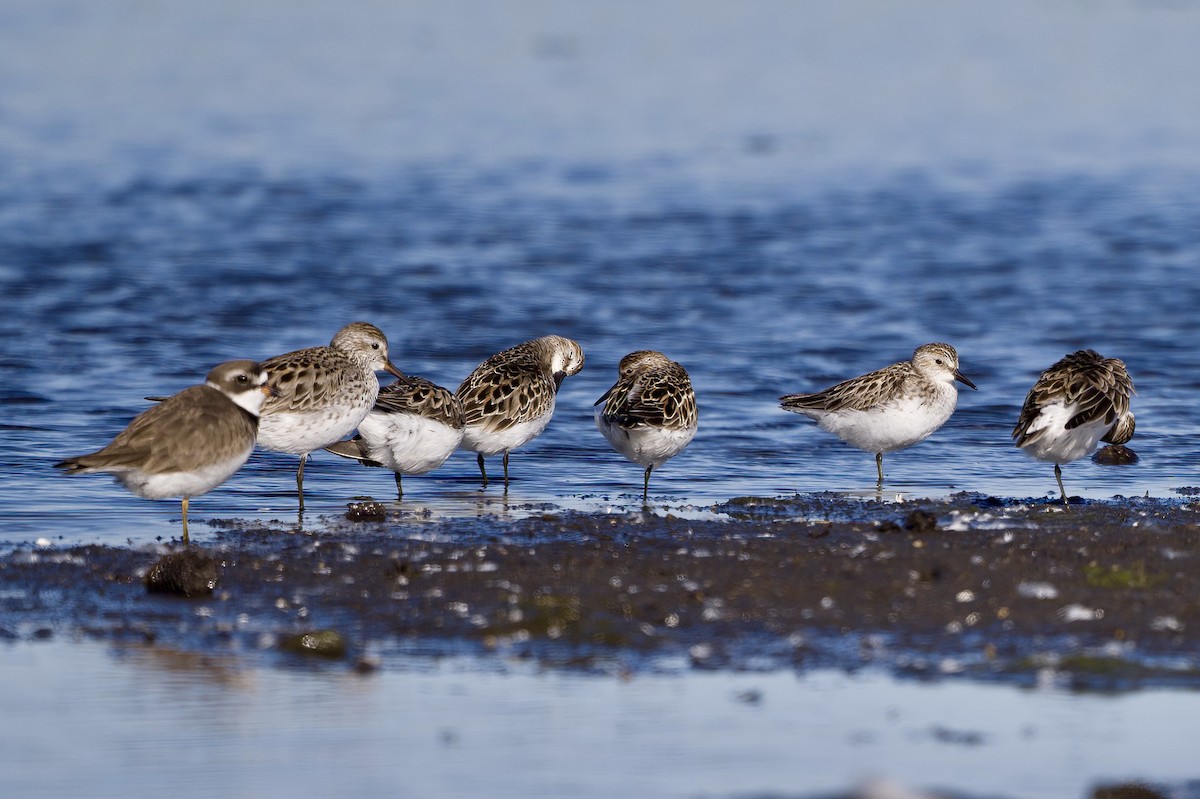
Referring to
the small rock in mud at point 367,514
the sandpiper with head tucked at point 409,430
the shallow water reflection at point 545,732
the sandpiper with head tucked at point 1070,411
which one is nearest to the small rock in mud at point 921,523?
the sandpiper with head tucked at point 1070,411

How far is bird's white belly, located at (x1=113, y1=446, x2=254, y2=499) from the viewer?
9.45 metres

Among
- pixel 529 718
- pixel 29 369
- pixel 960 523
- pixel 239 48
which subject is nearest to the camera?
pixel 529 718

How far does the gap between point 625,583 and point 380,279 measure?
48.1ft

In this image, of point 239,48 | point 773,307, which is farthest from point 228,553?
point 239,48

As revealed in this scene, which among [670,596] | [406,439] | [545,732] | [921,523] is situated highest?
[406,439]

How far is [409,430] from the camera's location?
11.4 meters

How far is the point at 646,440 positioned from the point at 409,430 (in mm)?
1647

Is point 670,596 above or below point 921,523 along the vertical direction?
below

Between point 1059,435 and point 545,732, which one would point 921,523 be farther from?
point 545,732

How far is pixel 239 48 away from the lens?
1662 inches

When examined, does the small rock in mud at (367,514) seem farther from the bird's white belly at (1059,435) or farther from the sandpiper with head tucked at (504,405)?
the bird's white belly at (1059,435)

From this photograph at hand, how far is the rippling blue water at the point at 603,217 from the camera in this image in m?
14.3

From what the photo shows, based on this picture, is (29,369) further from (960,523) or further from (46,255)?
(960,523)

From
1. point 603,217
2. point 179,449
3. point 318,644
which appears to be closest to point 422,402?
point 179,449
